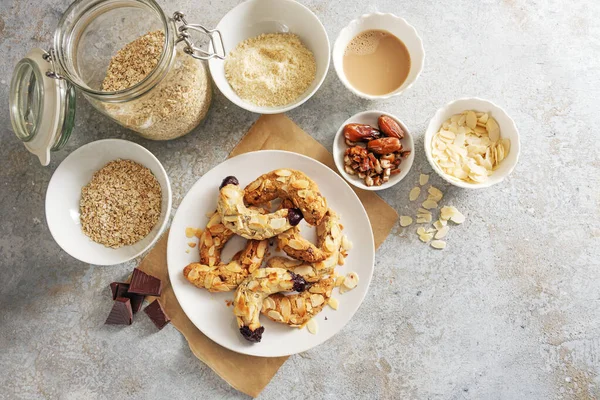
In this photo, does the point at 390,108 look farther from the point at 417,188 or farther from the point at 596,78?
the point at 596,78

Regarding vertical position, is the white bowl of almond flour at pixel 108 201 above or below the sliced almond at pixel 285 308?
above

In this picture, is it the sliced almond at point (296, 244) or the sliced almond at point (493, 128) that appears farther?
the sliced almond at point (493, 128)

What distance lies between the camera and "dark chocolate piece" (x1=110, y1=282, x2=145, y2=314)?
1800 mm

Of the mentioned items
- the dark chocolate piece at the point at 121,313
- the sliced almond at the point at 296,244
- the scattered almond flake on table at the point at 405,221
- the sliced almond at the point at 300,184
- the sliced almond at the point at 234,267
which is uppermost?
the sliced almond at the point at 300,184

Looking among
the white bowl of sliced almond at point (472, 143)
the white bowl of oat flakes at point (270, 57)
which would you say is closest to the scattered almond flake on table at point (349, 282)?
the white bowl of sliced almond at point (472, 143)

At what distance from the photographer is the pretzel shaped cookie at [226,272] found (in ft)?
5.59

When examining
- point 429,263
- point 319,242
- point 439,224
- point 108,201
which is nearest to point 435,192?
point 439,224

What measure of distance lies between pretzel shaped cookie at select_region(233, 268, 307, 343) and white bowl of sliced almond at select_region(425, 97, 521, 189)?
24.4 inches

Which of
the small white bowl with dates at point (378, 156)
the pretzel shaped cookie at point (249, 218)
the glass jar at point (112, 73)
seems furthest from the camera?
the small white bowl with dates at point (378, 156)

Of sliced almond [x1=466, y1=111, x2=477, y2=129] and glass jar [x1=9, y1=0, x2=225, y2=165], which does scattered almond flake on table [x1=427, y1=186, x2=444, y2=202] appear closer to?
sliced almond [x1=466, y1=111, x2=477, y2=129]

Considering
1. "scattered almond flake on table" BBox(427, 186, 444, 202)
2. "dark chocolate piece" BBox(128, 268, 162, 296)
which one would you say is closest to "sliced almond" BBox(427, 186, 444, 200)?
"scattered almond flake on table" BBox(427, 186, 444, 202)

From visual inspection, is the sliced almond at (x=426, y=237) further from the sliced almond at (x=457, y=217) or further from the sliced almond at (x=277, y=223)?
the sliced almond at (x=277, y=223)

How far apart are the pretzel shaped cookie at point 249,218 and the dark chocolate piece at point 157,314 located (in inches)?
15.6

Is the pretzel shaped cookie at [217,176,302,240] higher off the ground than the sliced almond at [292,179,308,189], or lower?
lower
